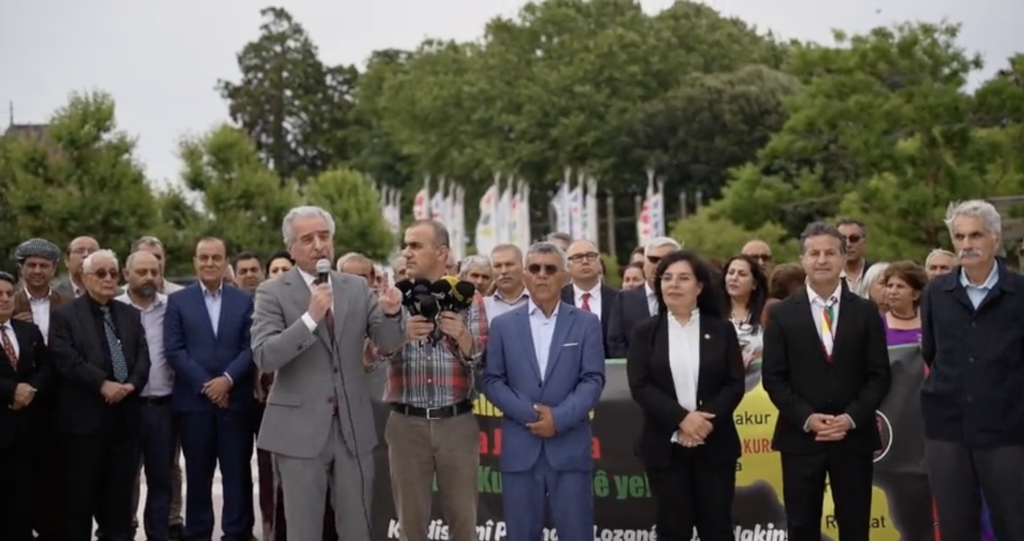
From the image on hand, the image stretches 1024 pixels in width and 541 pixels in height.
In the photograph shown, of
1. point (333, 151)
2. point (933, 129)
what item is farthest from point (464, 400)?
point (333, 151)

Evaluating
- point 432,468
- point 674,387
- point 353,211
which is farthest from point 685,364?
point 353,211

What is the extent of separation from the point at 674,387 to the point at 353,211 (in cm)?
4986

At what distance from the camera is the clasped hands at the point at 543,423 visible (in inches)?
307

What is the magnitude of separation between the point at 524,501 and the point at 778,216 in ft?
133

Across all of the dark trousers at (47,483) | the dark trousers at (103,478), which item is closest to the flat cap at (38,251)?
the dark trousers at (47,483)

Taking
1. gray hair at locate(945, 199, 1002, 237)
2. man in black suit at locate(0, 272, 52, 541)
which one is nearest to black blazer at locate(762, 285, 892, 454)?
gray hair at locate(945, 199, 1002, 237)

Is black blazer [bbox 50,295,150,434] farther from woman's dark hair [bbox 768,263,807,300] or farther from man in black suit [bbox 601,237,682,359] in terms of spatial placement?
woman's dark hair [bbox 768,263,807,300]

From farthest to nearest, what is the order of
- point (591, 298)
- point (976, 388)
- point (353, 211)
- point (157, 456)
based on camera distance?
point (353, 211) → point (591, 298) → point (157, 456) → point (976, 388)

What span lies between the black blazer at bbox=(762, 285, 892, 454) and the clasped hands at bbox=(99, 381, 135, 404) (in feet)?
13.9

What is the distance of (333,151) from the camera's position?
8956cm

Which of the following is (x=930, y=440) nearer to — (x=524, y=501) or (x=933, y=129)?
(x=524, y=501)

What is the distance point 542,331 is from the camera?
8.09 meters

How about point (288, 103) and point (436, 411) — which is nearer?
point (436, 411)

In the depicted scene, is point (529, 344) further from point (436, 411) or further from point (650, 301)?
point (650, 301)
